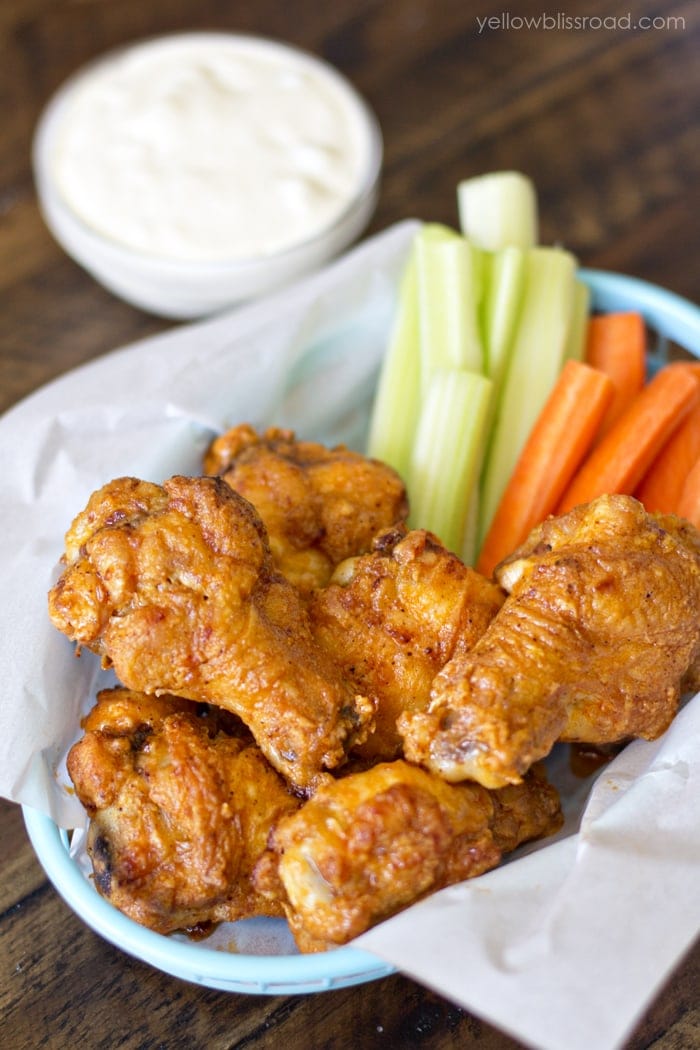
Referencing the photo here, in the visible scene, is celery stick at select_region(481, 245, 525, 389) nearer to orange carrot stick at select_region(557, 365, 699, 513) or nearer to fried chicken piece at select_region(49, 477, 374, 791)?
orange carrot stick at select_region(557, 365, 699, 513)

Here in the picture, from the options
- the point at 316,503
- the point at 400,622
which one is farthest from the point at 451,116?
the point at 400,622

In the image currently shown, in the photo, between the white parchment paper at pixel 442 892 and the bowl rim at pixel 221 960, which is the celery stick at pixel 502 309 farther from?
the bowl rim at pixel 221 960

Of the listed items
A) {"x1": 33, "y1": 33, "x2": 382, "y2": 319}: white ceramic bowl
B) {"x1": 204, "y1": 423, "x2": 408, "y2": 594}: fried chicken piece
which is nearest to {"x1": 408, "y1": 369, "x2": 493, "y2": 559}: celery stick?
{"x1": 204, "y1": 423, "x2": 408, "y2": 594}: fried chicken piece

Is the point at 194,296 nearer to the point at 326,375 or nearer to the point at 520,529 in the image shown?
the point at 326,375

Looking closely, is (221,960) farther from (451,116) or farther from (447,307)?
(451,116)

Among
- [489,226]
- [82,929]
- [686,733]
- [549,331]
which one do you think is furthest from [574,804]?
[489,226]

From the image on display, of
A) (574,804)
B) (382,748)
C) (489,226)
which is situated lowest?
(574,804)
